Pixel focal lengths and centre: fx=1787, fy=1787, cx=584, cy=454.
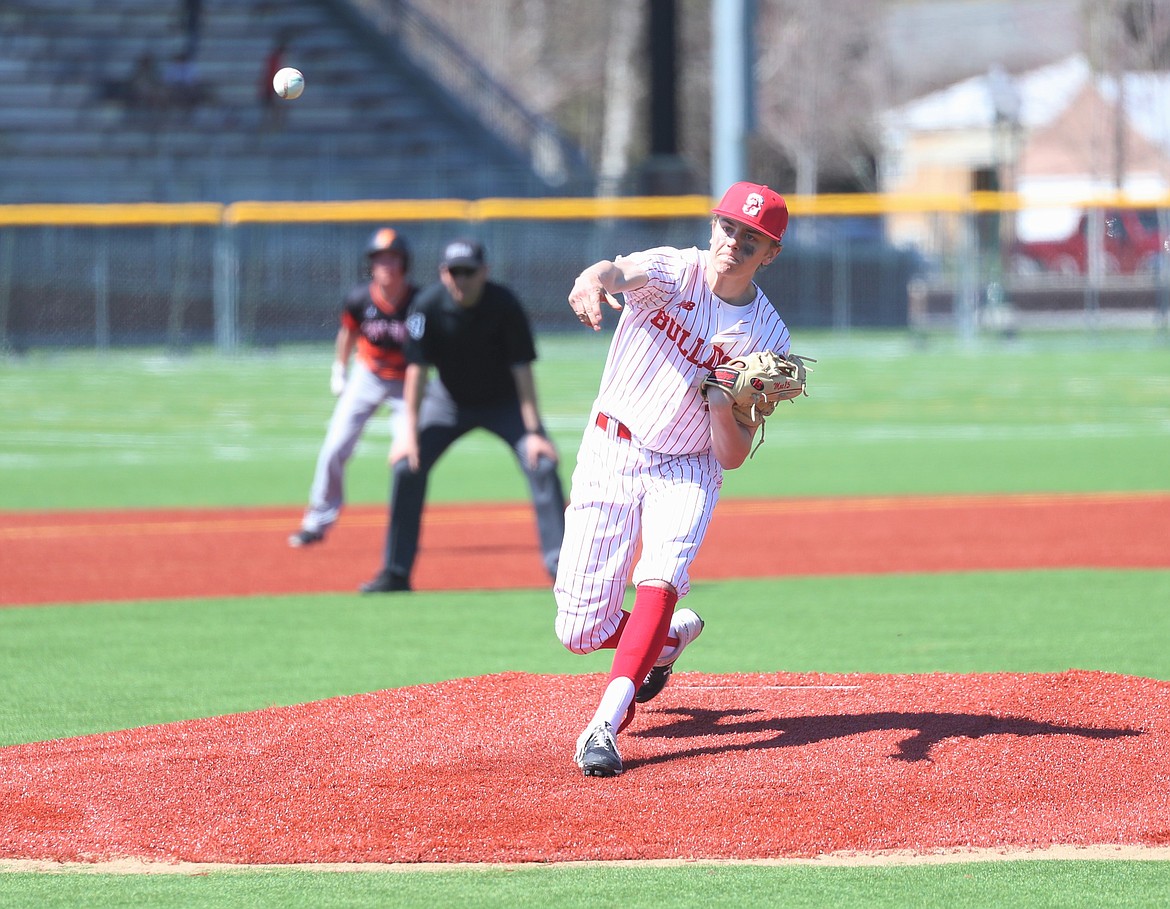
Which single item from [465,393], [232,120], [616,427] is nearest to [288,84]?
[616,427]

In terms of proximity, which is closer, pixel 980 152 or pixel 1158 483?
pixel 1158 483

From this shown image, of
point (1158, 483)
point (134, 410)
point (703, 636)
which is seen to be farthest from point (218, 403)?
point (703, 636)

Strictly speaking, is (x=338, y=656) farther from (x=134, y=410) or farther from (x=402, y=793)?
(x=134, y=410)

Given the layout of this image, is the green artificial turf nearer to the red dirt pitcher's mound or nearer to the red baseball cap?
the red dirt pitcher's mound

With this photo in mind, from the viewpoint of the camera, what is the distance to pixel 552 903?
451 centimetres

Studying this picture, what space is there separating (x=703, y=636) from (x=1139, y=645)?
6.78 feet

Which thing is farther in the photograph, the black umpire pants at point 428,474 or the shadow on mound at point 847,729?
the black umpire pants at point 428,474

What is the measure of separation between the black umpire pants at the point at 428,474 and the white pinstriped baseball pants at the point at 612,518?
12.1ft

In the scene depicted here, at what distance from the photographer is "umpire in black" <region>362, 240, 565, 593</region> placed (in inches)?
385

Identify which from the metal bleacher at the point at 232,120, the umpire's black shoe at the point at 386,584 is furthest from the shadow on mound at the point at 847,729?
the metal bleacher at the point at 232,120

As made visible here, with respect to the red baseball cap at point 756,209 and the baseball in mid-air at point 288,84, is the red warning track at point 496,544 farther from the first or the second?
the red baseball cap at point 756,209

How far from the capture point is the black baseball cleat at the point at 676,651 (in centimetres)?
640

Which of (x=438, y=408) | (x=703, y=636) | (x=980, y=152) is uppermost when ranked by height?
(x=980, y=152)

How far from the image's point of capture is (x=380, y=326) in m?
11.7
